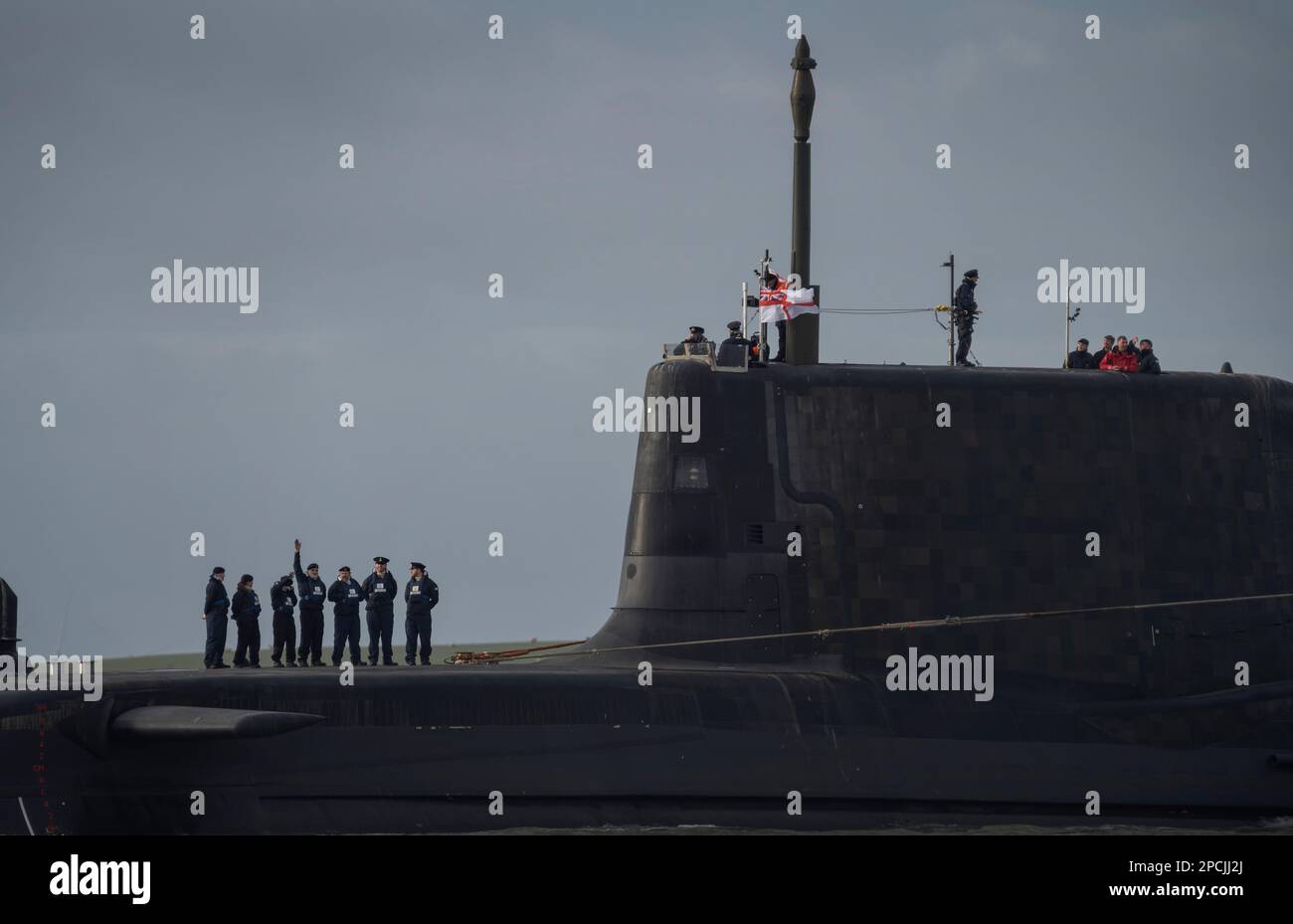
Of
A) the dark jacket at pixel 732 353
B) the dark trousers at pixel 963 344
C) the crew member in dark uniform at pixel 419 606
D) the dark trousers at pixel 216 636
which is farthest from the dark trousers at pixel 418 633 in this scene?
the dark trousers at pixel 963 344

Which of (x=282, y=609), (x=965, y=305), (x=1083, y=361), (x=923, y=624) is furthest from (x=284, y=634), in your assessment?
(x=1083, y=361)

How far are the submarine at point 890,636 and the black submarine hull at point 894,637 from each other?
0.09 feet

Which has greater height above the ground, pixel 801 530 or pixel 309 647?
pixel 801 530

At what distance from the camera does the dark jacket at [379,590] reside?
23.2 m

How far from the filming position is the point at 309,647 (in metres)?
23.8

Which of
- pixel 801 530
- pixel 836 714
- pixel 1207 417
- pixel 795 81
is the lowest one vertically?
pixel 836 714

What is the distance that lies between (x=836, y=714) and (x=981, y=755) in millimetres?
1793

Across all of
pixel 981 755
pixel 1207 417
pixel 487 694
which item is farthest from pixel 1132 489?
pixel 487 694

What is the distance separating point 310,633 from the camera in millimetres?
23578

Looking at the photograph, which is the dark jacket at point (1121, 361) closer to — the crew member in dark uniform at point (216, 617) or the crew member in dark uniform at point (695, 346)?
the crew member in dark uniform at point (695, 346)

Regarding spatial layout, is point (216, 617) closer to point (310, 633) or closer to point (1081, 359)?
point (310, 633)
